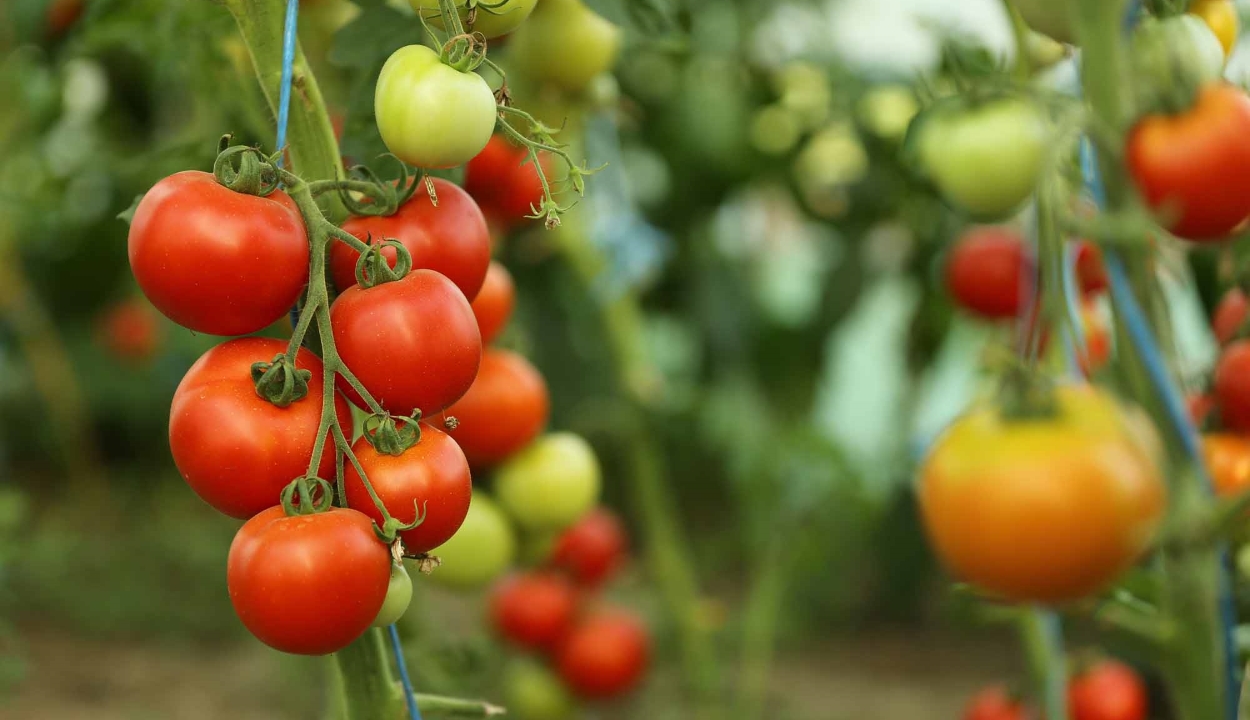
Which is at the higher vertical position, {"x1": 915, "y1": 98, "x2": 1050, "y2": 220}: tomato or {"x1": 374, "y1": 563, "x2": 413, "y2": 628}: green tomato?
{"x1": 915, "y1": 98, "x2": 1050, "y2": 220}: tomato

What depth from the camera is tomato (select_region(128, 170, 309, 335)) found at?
43 cm

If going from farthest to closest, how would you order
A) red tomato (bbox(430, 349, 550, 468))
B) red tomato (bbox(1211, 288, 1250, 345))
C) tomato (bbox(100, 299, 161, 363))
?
1. tomato (bbox(100, 299, 161, 363))
2. red tomato (bbox(430, 349, 550, 468))
3. red tomato (bbox(1211, 288, 1250, 345))

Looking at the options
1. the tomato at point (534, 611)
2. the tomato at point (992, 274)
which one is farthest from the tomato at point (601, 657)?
the tomato at point (992, 274)

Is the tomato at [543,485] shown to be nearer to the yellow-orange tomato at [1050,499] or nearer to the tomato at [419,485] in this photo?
the tomato at [419,485]

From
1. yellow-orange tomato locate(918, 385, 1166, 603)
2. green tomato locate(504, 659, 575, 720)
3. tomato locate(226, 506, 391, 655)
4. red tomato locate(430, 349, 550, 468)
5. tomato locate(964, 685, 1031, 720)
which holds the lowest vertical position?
green tomato locate(504, 659, 575, 720)

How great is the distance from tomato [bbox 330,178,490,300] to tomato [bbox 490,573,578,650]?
2.48 feet

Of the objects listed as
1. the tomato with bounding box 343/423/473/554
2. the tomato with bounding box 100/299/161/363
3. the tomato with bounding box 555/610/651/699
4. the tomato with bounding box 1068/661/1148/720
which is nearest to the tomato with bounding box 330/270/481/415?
the tomato with bounding box 343/423/473/554

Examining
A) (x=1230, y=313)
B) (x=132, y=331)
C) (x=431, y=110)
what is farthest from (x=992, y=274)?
(x=132, y=331)

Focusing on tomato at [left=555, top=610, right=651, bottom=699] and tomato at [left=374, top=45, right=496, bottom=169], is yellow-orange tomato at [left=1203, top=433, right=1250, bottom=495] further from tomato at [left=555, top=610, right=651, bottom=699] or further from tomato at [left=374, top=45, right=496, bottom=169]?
tomato at [left=555, top=610, right=651, bottom=699]

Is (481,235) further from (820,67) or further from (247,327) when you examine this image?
(820,67)

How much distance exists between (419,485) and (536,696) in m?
0.87

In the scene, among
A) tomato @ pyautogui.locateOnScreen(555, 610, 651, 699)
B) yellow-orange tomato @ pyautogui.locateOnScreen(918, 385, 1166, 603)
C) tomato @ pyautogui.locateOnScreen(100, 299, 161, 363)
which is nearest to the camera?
yellow-orange tomato @ pyautogui.locateOnScreen(918, 385, 1166, 603)

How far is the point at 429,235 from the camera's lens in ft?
1.61

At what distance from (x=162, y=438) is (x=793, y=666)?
1431 mm
